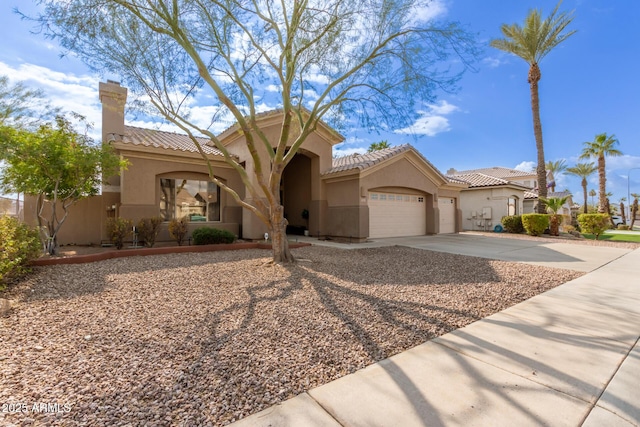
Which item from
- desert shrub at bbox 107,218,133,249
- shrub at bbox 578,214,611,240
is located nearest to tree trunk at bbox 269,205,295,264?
desert shrub at bbox 107,218,133,249

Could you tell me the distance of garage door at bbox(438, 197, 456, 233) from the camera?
64.0ft

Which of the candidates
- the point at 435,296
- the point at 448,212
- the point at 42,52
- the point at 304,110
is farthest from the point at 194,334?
the point at 448,212

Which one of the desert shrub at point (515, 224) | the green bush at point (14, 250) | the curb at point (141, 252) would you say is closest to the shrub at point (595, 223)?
the desert shrub at point (515, 224)

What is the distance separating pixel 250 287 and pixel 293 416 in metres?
3.99

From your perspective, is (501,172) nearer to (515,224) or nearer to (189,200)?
(515,224)

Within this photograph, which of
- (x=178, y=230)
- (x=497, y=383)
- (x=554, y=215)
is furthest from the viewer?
(x=554, y=215)

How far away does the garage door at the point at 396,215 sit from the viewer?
613 inches

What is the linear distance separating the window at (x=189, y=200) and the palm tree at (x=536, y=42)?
2028cm

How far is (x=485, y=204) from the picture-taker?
23516 millimetres

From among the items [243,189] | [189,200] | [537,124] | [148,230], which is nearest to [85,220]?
[148,230]

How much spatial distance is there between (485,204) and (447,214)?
5.72 meters

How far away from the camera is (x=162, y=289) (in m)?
5.99

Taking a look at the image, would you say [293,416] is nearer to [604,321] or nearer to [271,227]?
[604,321]

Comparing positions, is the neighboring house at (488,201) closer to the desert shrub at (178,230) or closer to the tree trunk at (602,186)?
the tree trunk at (602,186)
